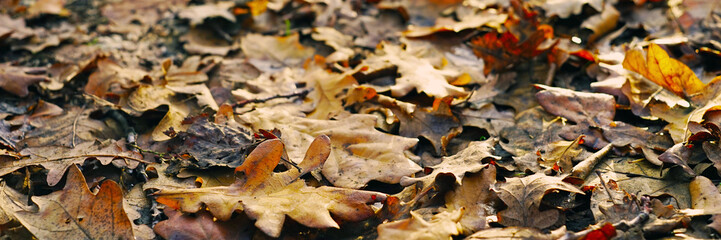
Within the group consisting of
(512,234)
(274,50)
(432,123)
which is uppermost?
(512,234)

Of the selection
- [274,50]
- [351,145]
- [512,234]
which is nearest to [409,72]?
[351,145]

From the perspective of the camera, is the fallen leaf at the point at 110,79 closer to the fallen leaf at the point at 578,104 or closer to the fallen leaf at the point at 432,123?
the fallen leaf at the point at 432,123

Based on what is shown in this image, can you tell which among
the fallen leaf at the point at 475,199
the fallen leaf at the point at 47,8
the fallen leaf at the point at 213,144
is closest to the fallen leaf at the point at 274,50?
the fallen leaf at the point at 213,144

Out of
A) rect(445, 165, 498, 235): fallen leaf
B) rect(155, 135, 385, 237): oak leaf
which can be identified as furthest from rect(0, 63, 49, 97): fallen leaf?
rect(445, 165, 498, 235): fallen leaf

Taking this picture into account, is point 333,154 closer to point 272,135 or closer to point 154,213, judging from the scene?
point 272,135

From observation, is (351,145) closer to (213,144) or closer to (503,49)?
(213,144)

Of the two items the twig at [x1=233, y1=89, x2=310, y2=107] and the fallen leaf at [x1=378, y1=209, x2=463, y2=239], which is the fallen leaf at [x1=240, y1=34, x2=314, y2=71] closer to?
the twig at [x1=233, y1=89, x2=310, y2=107]

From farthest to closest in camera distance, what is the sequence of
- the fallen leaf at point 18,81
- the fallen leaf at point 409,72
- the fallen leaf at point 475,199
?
the fallen leaf at point 18,81, the fallen leaf at point 409,72, the fallen leaf at point 475,199
